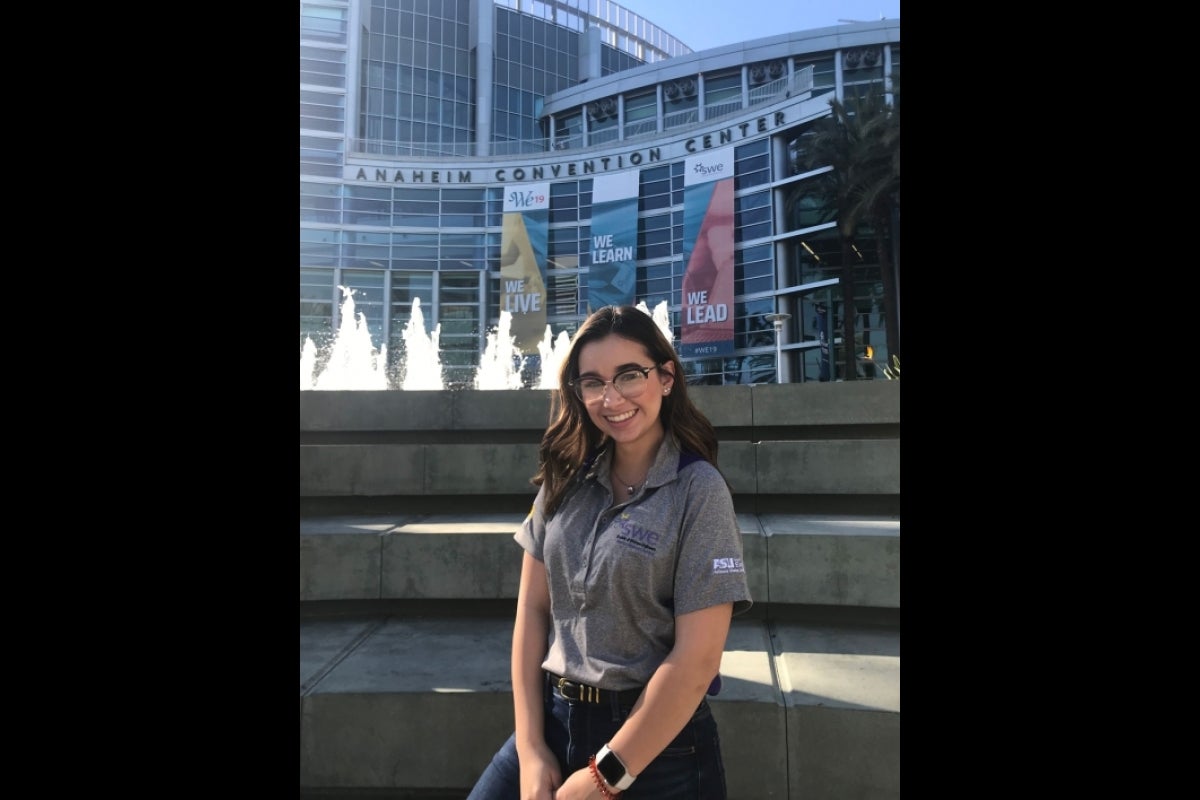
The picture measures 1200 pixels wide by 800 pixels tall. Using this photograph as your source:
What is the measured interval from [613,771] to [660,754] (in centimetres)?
12

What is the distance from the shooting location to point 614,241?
52.7 meters

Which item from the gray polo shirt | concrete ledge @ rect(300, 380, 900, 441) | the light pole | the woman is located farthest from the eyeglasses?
the light pole

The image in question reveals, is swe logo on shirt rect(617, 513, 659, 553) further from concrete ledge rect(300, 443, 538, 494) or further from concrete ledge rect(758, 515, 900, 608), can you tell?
concrete ledge rect(300, 443, 538, 494)

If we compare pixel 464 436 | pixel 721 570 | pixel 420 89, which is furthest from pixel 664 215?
pixel 721 570

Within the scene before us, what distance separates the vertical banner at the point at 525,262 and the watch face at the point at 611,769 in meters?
52.9

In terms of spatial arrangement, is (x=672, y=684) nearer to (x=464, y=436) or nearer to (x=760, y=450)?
(x=760, y=450)

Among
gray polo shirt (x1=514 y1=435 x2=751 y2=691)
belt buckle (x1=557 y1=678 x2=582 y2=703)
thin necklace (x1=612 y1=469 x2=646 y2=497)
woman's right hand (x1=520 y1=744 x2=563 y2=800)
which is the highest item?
thin necklace (x1=612 y1=469 x2=646 y2=497)

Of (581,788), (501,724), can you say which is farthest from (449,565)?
(581,788)

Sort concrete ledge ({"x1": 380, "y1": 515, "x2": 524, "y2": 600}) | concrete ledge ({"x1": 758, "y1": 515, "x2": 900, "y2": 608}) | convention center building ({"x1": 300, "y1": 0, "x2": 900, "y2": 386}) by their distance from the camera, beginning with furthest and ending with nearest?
convention center building ({"x1": 300, "y1": 0, "x2": 900, "y2": 386}) → concrete ledge ({"x1": 380, "y1": 515, "x2": 524, "y2": 600}) → concrete ledge ({"x1": 758, "y1": 515, "x2": 900, "y2": 608})

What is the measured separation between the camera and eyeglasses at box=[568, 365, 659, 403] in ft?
5.51

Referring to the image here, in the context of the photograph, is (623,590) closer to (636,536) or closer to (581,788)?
(636,536)

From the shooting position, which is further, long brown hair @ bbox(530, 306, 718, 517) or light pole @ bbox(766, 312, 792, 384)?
light pole @ bbox(766, 312, 792, 384)
